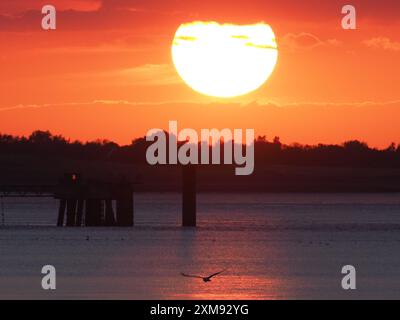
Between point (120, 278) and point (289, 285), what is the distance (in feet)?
14.8

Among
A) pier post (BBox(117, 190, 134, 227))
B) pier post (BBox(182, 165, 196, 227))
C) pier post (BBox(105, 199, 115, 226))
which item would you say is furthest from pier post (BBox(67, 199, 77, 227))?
pier post (BBox(182, 165, 196, 227))

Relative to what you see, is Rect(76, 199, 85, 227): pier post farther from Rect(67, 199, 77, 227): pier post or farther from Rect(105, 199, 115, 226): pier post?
Rect(105, 199, 115, 226): pier post

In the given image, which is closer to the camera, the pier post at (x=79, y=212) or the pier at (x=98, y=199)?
the pier at (x=98, y=199)

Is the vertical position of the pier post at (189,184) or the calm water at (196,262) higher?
the pier post at (189,184)

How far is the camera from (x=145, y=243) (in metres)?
→ 49.5

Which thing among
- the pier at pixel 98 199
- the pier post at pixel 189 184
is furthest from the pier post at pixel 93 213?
the pier post at pixel 189 184

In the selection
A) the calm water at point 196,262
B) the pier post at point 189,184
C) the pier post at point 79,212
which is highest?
the pier post at point 79,212

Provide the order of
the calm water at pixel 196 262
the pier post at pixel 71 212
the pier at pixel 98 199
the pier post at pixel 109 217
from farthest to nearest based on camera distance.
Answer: the pier post at pixel 71 212 → the pier post at pixel 109 217 → the pier at pixel 98 199 → the calm water at pixel 196 262

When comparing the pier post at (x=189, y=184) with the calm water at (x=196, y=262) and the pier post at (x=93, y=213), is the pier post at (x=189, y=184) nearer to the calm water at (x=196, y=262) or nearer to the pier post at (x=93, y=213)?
the calm water at (x=196, y=262)

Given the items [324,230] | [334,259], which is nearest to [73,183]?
[324,230]

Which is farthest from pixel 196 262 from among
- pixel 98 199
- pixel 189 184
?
pixel 98 199

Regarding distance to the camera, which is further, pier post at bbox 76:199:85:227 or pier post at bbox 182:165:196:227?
pier post at bbox 76:199:85:227

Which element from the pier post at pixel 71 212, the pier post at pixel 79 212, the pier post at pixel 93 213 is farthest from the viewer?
the pier post at pixel 71 212
